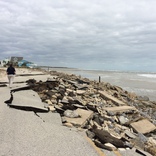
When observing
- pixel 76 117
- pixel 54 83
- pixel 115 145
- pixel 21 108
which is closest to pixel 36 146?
pixel 115 145

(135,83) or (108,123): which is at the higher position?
(108,123)

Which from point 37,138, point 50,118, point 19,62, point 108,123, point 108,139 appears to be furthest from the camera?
point 19,62

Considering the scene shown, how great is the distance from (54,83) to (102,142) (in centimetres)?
825

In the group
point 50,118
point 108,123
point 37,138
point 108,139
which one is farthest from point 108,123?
point 37,138

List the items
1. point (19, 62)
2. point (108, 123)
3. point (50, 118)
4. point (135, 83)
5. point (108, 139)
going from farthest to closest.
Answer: point (19, 62) < point (135, 83) < point (108, 123) < point (50, 118) < point (108, 139)

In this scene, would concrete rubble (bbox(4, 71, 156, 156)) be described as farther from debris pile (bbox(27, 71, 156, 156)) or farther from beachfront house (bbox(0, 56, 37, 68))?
beachfront house (bbox(0, 56, 37, 68))

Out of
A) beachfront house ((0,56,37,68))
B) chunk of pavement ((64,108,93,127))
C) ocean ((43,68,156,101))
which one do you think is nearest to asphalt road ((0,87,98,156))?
chunk of pavement ((64,108,93,127))

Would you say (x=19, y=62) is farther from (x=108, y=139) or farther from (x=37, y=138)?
A: (x=108, y=139)

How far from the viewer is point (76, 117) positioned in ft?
23.6

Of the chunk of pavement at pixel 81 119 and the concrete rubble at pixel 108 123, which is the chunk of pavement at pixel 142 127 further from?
the chunk of pavement at pixel 81 119

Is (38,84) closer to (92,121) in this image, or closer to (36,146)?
(92,121)

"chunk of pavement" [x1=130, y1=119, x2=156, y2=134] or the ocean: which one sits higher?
"chunk of pavement" [x1=130, y1=119, x2=156, y2=134]

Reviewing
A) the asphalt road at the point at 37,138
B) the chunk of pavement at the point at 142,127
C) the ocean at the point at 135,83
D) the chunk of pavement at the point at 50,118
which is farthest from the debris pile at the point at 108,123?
the ocean at the point at 135,83

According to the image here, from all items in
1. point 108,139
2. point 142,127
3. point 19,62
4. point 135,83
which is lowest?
point 135,83
